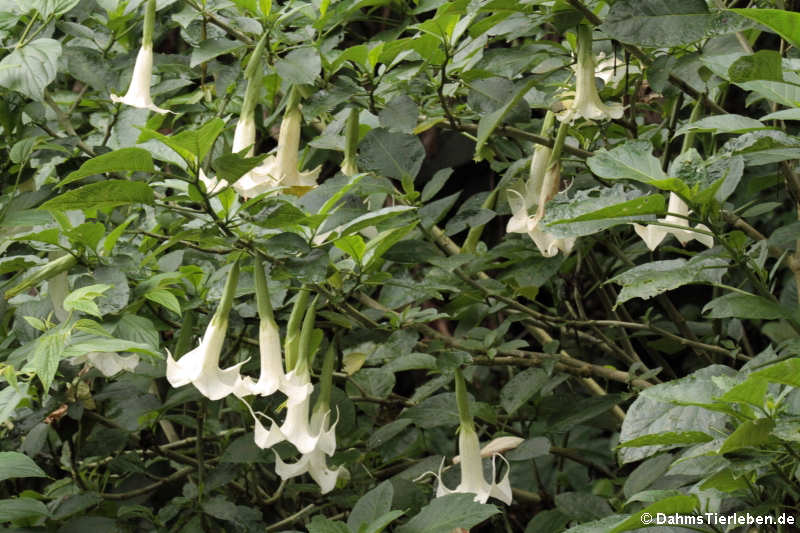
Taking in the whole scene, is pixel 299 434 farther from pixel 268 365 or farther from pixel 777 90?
pixel 777 90

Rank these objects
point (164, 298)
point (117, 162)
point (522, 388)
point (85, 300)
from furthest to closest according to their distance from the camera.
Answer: point (522, 388), point (164, 298), point (85, 300), point (117, 162)

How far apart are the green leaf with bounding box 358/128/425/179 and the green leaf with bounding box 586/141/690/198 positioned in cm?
35

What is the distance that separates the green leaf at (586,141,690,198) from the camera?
872 mm

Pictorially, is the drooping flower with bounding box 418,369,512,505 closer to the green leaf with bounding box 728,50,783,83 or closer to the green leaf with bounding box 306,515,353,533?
the green leaf with bounding box 306,515,353,533

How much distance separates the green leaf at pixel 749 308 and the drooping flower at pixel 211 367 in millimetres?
522

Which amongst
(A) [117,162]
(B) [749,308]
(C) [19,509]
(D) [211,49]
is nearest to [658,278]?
(B) [749,308]

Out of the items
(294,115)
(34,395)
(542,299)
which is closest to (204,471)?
(34,395)

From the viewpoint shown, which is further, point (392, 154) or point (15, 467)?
point (392, 154)

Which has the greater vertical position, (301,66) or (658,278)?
(301,66)

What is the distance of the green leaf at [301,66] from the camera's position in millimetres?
1121

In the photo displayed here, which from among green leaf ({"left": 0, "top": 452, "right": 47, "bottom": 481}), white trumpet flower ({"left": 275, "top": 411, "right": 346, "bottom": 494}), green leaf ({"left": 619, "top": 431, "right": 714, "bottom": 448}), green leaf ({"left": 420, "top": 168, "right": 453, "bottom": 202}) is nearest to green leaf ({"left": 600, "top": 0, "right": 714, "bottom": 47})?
green leaf ({"left": 420, "top": 168, "right": 453, "bottom": 202})

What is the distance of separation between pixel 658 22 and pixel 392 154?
38 centimetres

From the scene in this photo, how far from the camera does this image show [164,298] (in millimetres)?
1079

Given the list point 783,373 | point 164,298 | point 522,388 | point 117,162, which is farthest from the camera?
point 522,388
